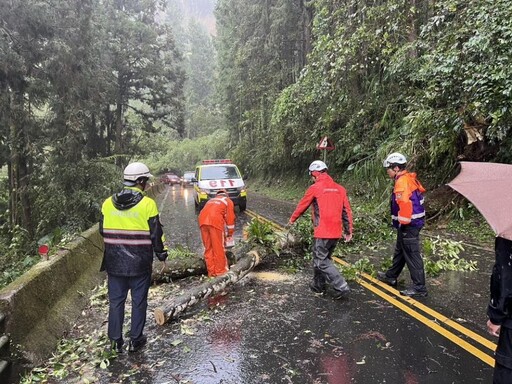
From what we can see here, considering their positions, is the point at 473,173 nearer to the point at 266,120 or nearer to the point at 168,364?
the point at 168,364

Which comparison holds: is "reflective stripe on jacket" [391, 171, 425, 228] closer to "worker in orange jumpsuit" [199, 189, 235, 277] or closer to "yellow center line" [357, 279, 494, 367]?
"yellow center line" [357, 279, 494, 367]

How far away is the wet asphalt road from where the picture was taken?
405cm

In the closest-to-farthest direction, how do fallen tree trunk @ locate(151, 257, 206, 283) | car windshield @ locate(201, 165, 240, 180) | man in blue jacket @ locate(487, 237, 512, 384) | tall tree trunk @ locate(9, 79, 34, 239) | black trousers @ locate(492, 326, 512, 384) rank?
man in blue jacket @ locate(487, 237, 512, 384)
black trousers @ locate(492, 326, 512, 384)
fallen tree trunk @ locate(151, 257, 206, 283)
tall tree trunk @ locate(9, 79, 34, 239)
car windshield @ locate(201, 165, 240, 180)

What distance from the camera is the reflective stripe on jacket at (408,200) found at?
5.84 meters

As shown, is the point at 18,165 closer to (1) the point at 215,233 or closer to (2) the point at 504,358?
(1) the point at 215,233

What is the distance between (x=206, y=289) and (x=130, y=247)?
181cm

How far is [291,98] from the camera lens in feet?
57.6

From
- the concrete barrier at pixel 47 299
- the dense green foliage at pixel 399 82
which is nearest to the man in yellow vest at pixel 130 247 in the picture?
the concrete barrier at pixel 47 299

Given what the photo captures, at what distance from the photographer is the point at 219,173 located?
17.2m

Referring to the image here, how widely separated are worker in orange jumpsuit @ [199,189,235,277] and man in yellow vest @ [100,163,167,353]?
8.02ft

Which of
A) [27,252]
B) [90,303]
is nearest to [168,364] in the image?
[90,303]

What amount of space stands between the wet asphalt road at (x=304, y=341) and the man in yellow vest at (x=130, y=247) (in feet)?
1.19

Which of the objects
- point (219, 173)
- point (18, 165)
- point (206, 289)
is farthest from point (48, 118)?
point (206, 289)

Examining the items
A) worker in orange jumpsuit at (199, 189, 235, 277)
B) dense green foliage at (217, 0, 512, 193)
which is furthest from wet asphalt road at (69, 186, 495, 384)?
dense green foliage at (217, 0, 512, 193)
